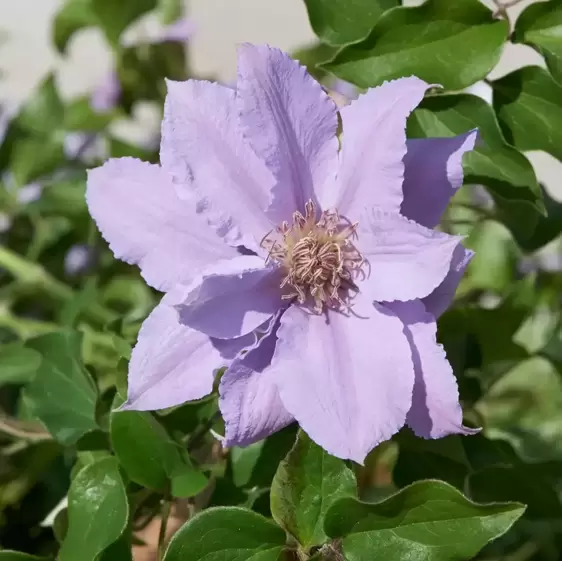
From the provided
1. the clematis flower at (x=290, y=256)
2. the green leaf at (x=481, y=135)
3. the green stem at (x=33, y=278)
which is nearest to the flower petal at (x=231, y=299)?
the clematis flower at (x=290, y=256)

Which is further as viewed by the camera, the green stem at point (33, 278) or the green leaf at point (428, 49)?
the green stem at point (33, 278)

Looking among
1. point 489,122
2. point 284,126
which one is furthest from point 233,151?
point 489,122

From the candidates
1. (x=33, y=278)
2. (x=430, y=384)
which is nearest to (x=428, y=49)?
(x=430, y=384)

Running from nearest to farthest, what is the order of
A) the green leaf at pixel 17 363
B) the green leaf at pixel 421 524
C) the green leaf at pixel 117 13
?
the green leaf at pixel 421 524 → the green leaf at pixel 17 363 → the green leaf at pixel 117 13

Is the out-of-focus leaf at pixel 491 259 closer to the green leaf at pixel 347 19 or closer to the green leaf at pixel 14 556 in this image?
the green leaf at pixel 347 19

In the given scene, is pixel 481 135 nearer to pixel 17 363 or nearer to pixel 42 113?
pixel 17 363

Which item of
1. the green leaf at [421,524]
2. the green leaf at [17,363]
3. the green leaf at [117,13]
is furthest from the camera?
the green leaf at [117,13]

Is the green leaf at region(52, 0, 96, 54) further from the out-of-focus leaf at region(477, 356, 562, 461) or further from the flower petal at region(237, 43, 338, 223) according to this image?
the out-of-focus leaf at region(477, 356, 562, 461)

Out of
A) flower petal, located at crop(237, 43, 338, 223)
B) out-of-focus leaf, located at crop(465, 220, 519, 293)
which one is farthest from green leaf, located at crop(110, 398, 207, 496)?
out-of-focus leaf, located at crop(465, 220, 519, 293)
